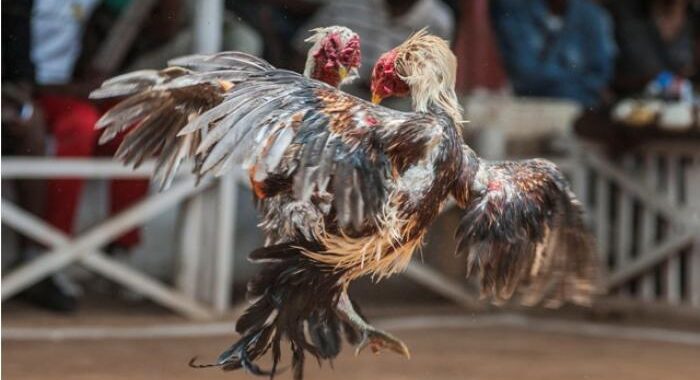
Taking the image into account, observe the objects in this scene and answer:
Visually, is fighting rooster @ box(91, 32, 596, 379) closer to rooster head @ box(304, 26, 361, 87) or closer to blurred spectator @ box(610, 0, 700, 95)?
rooster head @ box(304, 26, 361, 87)

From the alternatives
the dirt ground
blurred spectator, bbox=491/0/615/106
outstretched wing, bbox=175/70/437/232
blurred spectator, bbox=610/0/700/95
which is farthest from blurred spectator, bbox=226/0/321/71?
outstretched wing, bbox=175/70/437/232

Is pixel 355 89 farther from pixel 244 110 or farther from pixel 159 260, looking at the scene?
pixel 244 110

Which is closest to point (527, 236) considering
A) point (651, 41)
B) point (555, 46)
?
point (555, 46)

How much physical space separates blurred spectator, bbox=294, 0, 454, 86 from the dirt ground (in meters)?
1.67

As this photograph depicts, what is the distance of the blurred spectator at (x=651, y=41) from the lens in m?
9.51

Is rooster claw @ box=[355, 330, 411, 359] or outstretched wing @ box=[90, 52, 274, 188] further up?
outstretched wing @ box=[90, 52, 274, 188]

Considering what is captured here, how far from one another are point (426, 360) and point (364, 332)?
259 centimetres

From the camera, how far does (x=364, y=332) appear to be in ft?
15.4

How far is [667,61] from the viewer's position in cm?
959

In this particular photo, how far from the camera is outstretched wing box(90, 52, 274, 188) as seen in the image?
4.46 meters

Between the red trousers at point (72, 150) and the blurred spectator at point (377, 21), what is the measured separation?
1.26m

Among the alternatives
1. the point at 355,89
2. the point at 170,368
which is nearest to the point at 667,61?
the point at 355,89

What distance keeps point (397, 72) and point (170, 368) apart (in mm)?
2836

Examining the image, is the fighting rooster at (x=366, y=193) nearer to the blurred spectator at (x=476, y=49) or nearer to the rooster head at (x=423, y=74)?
the rooster head at (x=423, y=74)
